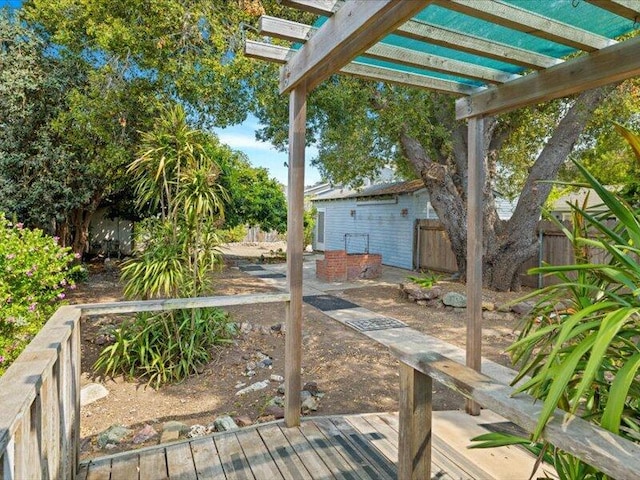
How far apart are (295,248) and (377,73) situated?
4.59ft

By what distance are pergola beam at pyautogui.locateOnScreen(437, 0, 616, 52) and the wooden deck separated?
242 cm

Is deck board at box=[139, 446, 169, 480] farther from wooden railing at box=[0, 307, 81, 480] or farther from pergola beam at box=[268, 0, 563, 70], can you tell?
pergola beam at box=[268, 0, 563, 70]

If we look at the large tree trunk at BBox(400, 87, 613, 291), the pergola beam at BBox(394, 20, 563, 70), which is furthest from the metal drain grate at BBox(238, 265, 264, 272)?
the pergola beam at BBox(394, 20, 563, 70)

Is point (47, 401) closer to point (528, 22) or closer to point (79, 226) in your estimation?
point (528, 22)

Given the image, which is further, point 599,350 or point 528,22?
point 528,22

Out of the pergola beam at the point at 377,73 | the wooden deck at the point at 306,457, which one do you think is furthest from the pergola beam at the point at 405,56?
the wooden deck at the point at 306,457

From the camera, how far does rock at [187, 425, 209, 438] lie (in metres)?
3.10

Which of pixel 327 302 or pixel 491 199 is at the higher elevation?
pixel 491 199

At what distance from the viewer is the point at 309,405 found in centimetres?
363

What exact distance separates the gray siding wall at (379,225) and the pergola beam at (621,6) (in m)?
10.9

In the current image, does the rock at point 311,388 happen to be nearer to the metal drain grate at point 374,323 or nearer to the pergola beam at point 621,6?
the metal drain grate at point 374,323

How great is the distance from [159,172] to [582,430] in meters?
3.90

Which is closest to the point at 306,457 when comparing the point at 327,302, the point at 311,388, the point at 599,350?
the point at 311,388

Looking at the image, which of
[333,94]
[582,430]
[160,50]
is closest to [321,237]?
[333,94]
